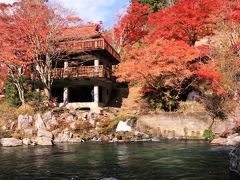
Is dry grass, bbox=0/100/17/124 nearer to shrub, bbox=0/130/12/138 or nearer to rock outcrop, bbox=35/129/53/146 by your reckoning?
shrub, bbox=0/130/12/138

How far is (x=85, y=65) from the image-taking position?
37.2 meters

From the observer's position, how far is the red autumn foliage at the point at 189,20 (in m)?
35.2

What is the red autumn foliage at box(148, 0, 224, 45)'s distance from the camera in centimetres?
3519

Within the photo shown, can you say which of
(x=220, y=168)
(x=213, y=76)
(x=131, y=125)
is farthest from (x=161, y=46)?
(x=220, y=168)

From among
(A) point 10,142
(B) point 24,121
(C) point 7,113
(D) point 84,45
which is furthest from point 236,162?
(C) point 7,113

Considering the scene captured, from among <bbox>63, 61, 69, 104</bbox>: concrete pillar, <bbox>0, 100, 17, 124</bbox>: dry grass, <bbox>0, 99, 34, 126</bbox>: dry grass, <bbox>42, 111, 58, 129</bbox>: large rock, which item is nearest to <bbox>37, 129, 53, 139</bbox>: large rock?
<bbox>42, 111, 58, 129</bbox>: large rock

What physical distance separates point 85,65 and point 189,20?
13686 millimetres

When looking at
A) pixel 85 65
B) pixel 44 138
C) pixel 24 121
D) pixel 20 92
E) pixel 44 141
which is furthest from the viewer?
pixel 85 65

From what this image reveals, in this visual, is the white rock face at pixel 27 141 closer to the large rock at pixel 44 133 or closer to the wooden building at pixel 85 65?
the large rock at pixel 44 133

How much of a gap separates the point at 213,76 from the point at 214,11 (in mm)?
9532

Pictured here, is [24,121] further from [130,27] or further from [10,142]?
[130,27]

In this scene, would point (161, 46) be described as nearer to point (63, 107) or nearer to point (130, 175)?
point (63, 107)

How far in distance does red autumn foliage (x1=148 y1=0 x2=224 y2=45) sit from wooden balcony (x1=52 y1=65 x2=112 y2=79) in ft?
29.2

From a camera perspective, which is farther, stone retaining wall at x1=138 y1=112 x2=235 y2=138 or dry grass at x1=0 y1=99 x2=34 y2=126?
dry grass at x1=0 y1=99 x2=34 y2=126
